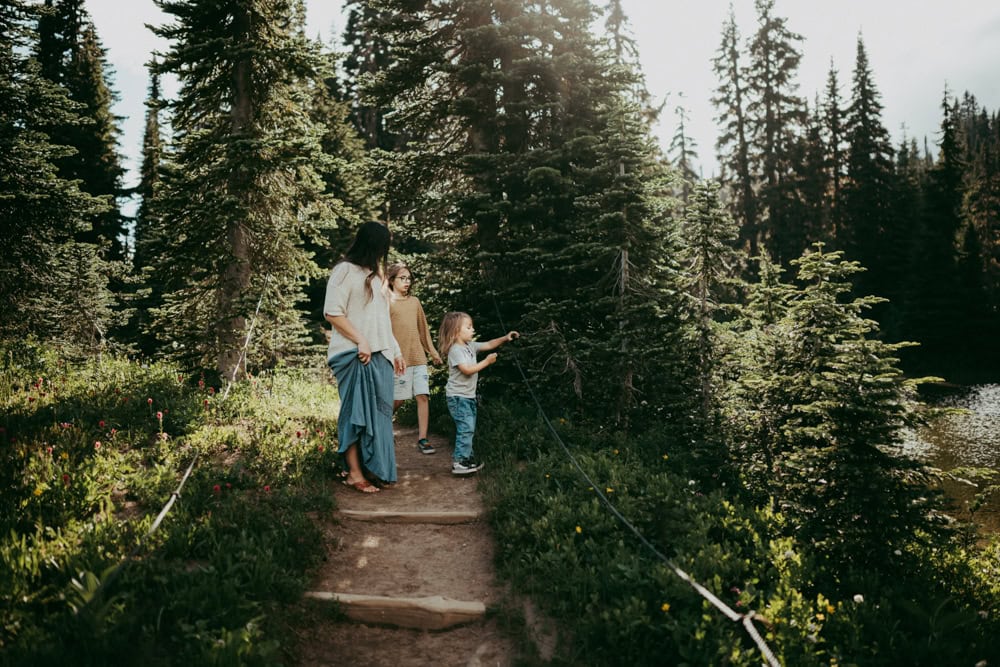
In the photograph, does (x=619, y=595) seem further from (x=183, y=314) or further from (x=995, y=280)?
(x=995, y=280)

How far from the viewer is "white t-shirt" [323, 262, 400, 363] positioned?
5930mm

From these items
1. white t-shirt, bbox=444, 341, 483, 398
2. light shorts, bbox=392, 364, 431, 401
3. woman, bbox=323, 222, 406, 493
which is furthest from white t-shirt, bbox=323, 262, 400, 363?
light shorts, bbox=392, 364, 431, 401

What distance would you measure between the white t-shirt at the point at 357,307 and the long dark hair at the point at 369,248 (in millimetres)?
50

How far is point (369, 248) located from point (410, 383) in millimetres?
2440

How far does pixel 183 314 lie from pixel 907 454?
40.0 ft

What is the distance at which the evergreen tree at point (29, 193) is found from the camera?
33.4 ft

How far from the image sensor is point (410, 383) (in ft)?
25.9

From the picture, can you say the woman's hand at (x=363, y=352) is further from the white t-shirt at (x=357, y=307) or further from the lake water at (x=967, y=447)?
the lake water at (x=967, y=447)

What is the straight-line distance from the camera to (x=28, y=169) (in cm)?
1033

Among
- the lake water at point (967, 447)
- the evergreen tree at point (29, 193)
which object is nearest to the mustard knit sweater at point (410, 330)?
the evergreen tree at point (29, 193)

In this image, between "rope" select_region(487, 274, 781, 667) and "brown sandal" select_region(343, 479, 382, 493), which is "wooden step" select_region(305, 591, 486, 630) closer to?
"rope" select_region(487, 274, 781, 667)

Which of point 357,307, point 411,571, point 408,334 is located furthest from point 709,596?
point 408,334

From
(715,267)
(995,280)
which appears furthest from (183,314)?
(995,280)

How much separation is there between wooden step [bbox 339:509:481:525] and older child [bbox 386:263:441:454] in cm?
201
